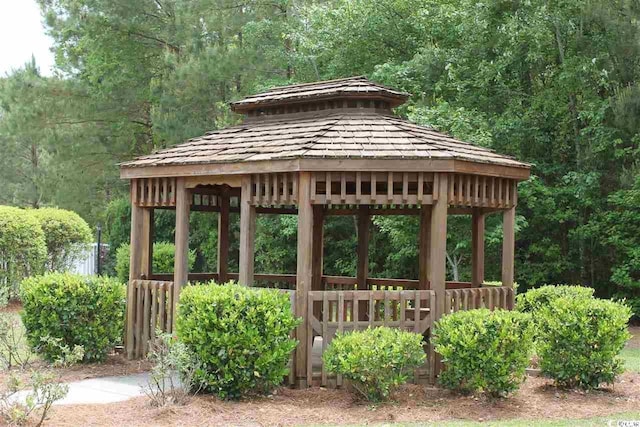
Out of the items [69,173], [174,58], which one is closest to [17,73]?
[69,173]

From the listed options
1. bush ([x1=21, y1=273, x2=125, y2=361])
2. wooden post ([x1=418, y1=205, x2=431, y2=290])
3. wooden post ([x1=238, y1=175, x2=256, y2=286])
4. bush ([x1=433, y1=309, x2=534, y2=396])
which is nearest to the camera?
bush ([x1=433, y1=309, x2=534, y2=396])

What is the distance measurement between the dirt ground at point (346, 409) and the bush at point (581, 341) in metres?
0.22

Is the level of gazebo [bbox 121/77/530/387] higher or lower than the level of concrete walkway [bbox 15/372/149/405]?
higher

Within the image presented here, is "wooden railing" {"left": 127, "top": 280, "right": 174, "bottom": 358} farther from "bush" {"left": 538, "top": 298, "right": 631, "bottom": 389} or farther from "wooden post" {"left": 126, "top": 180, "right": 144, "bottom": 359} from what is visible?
"bush" {"left": 538, "top": 298, "right": 631, "bottom": 389}

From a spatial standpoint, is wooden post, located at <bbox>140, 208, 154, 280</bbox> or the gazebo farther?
wooden post, located at <bbox>140, 208, 154, 280</bbox>

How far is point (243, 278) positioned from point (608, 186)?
12.0m

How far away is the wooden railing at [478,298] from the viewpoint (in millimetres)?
Result: 9148

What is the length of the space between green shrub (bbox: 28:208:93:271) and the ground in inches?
487


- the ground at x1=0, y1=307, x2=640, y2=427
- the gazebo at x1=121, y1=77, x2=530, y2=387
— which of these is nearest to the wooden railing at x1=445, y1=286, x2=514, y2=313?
the gazebo at x1=121, y1=77, x2=530, y2=387

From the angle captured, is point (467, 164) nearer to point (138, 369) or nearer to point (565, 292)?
point (565, 292)

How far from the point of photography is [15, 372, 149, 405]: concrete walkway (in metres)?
8.16

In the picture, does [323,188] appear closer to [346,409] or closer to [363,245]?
[363,245]

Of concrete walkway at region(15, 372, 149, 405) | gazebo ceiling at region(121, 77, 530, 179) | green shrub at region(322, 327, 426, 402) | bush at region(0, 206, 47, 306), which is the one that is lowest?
concrete walkway at region(15, 372, 149, 405)

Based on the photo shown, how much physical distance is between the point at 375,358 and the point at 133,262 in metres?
4.50
